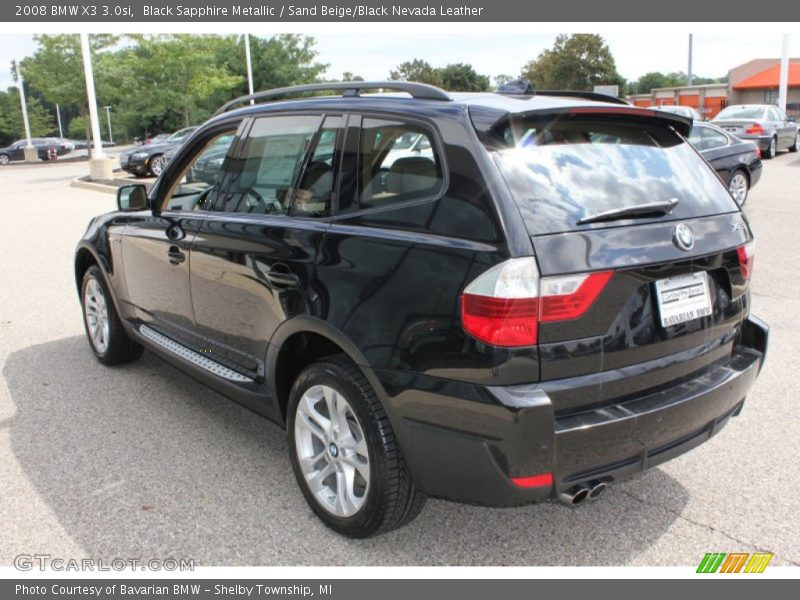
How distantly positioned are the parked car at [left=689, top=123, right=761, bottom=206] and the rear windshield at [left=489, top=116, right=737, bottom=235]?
9.64 meters

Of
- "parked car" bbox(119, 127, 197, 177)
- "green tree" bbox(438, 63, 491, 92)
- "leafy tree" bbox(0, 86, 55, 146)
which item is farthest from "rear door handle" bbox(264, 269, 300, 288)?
"green tree" bbox(438, 63, 491, 92)

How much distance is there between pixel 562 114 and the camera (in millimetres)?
2744

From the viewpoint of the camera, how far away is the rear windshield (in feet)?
8.22

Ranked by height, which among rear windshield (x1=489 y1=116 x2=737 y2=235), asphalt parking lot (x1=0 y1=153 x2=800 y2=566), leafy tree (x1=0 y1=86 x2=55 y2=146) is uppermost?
leafy tree (x1=0 y1=86 x2=55 y2=146)

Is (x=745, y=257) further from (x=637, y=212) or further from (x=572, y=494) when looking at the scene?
(x=572, y=494)

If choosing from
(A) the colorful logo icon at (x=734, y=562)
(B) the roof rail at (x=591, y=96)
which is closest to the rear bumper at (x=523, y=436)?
(A) the colorful logo icon at (x=734, y=562)

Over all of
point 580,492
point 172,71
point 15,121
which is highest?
point 172,71

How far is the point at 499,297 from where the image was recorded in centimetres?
235

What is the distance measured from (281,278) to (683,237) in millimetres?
1672

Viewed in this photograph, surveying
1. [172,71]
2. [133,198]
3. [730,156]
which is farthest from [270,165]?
[172,71]

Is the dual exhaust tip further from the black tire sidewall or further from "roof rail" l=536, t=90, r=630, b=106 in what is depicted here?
"roof rail" l=536, t=90, r=630, b=106

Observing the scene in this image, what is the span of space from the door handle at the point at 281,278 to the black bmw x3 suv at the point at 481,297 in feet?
0.04

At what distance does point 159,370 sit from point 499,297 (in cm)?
Answer: 356

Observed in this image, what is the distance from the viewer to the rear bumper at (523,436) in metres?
2.37
